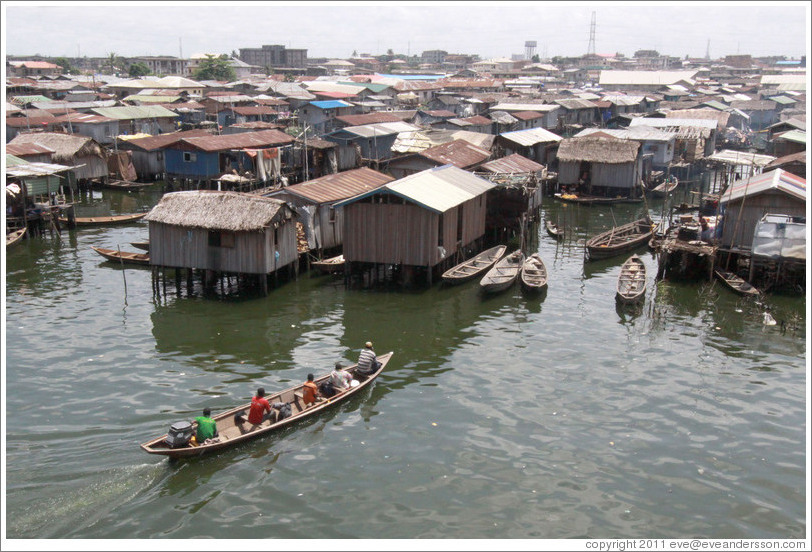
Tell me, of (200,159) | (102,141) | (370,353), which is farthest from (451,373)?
(102,141)

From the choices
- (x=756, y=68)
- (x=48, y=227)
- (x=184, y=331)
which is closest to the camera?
(x=184, y=331)

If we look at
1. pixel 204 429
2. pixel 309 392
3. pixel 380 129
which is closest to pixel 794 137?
pixel 380 129

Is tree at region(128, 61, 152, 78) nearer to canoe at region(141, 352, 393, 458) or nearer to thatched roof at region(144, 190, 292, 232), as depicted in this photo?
thatched roof at region(144, 190, 292, 232)

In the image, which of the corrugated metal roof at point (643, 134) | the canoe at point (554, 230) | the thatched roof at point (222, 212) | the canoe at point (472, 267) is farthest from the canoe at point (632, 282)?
the corrugated metal roof at point (643, 134)

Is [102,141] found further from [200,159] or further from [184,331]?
[184,331]

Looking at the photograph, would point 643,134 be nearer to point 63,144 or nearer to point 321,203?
point 321,203

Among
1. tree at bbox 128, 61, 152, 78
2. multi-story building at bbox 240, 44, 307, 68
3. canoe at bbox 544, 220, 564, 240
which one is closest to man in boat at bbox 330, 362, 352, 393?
canoe at bbox 544, 220, 564, 240
